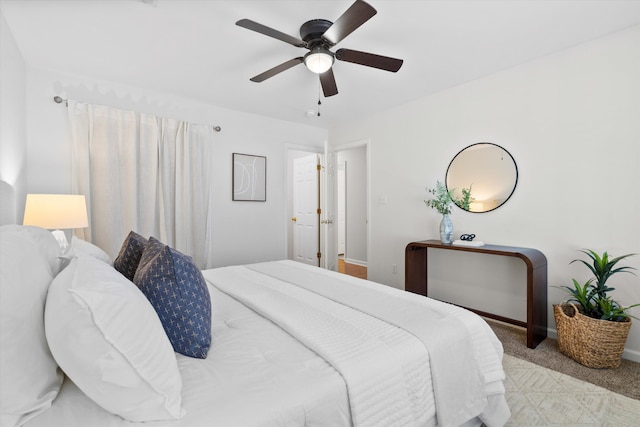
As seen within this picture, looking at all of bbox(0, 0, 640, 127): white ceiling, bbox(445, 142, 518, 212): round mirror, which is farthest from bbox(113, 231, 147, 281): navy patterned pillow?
bbox(445, 142, 518, 212): round mirror

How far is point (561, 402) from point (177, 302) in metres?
2.17

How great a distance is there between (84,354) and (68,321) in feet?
0.29

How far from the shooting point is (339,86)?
3.27 meters

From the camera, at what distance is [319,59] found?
2.18m

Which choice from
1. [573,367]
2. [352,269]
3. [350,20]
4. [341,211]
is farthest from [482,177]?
[341,211]

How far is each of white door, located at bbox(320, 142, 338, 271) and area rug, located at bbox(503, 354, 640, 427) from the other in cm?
267

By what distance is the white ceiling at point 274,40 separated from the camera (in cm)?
199

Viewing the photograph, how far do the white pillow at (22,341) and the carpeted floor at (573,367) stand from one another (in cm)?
279

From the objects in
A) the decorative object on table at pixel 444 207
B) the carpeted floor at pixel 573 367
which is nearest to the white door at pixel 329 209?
the decorative object on table at pixel 444 207

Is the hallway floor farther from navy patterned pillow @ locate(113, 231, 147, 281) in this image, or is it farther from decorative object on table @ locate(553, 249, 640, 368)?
navy patterned pillow @ locate(113, 231, 147, 281)

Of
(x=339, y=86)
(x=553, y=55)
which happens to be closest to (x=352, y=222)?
(x=339, y=86)

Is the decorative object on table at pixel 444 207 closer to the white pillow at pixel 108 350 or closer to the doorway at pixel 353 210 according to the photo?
the doorway at pixel 353 210

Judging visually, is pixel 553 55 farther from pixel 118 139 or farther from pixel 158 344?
pixel 118 139

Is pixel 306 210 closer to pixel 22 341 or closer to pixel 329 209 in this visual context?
pixel 329 209
